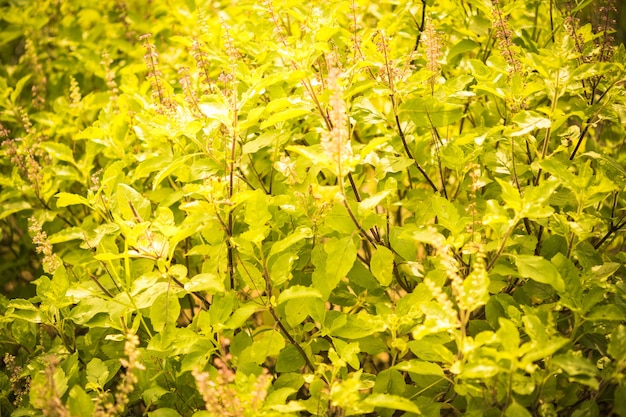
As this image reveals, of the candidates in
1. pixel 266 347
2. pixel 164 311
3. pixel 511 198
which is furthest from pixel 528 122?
pixel 164 311

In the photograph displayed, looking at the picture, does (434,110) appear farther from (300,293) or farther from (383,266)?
(300,293)

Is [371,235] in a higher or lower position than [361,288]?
higher

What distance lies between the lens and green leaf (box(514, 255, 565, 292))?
1.53 meters

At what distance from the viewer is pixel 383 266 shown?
180cm

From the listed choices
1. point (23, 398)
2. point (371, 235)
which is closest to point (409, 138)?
point (371, 235)

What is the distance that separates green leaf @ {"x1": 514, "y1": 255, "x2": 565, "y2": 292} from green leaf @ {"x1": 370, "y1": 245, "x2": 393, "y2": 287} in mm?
407

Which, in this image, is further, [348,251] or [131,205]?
[131,205]

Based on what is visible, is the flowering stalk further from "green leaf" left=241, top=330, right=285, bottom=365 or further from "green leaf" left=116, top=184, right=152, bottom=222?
"green leaf" left=241, top=330, right=285, bottom=365

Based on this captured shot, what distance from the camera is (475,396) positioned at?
5.24 feet

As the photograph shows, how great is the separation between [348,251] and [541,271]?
0.56 m

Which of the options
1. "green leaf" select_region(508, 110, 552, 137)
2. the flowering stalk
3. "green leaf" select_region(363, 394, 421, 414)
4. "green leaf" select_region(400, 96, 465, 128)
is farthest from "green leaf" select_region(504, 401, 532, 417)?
the flowering stalk

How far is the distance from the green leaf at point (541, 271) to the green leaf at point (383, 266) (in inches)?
16.0

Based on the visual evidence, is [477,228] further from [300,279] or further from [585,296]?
[300,279]

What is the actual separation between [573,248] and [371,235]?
0.69 m
